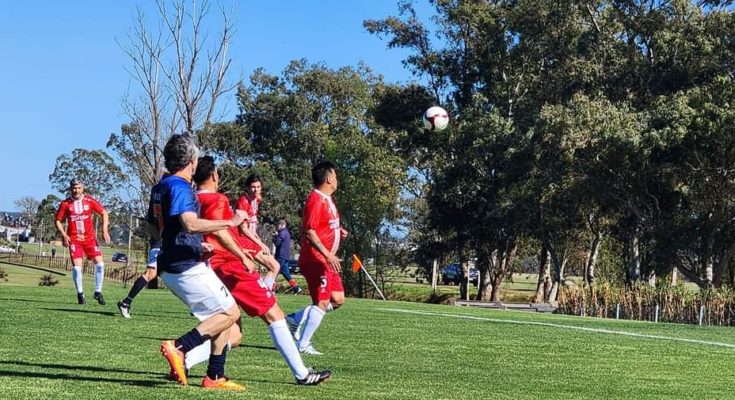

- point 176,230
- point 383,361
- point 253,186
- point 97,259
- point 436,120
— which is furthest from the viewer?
point 436,120

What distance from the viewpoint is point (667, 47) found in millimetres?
39000

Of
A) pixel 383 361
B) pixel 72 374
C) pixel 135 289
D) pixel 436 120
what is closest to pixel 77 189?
pixel 135 289

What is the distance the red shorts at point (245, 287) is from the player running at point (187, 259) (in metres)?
0.37

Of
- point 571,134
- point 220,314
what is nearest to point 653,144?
point 571,134

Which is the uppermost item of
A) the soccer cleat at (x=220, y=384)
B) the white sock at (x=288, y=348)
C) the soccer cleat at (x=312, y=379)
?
the white sock at (x=288, y=348)

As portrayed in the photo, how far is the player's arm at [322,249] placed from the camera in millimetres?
8656

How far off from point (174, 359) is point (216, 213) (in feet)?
4.09

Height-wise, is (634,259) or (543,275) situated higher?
(634,259)

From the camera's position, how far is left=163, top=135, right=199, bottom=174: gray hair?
258 inches

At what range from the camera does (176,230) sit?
21.0 ft

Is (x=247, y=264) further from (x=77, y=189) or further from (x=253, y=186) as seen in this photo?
(x=77, y=189)

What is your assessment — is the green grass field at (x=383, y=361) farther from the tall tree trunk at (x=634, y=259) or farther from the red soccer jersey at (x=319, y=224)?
the tall tree trunk at (x=634, y=259)

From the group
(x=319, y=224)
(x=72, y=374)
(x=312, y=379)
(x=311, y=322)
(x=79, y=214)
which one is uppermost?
(x=79, y=214)

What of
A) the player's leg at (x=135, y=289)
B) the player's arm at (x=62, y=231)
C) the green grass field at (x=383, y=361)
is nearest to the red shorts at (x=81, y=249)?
the player's arm at (x=62, y=231)
